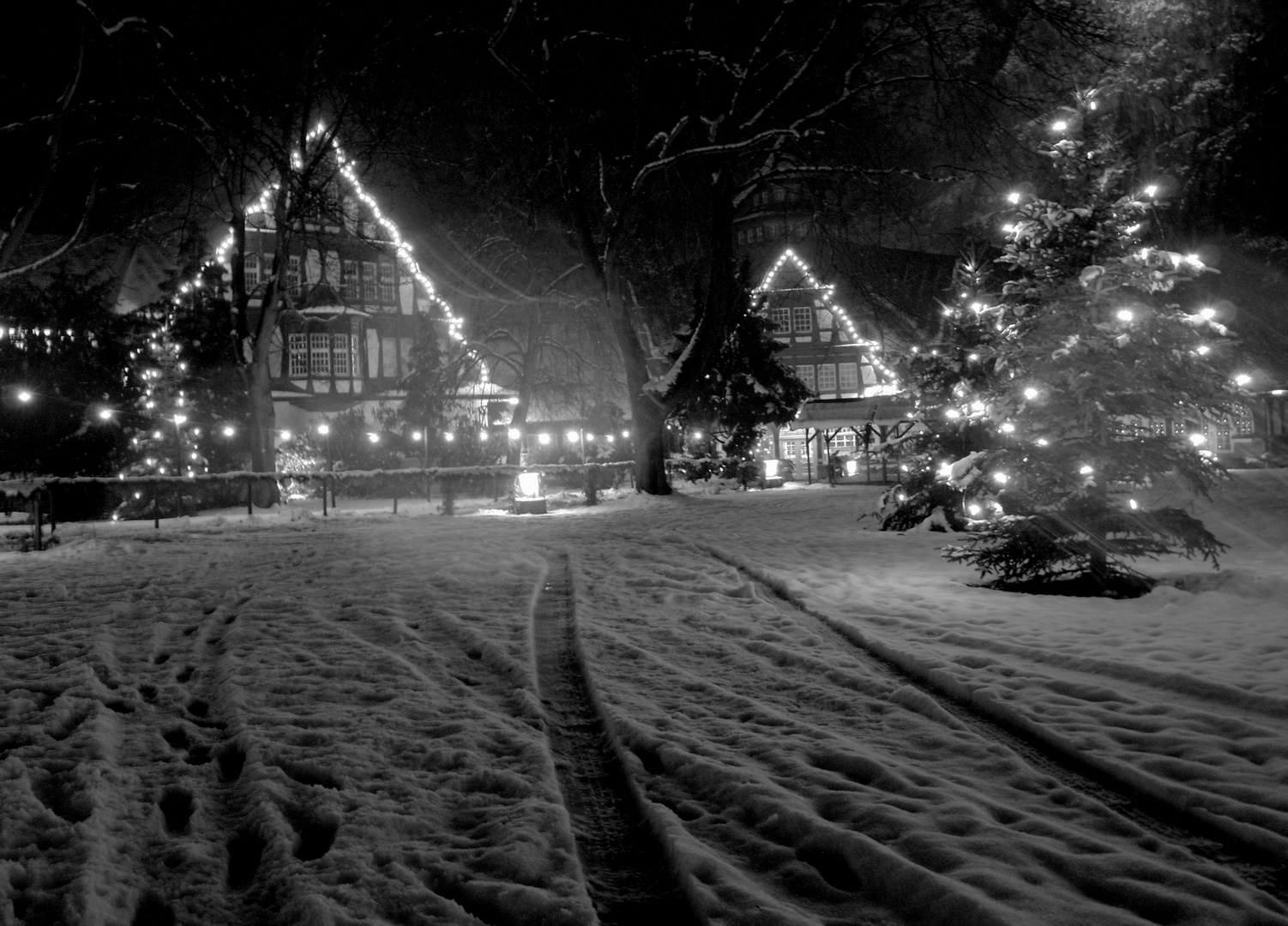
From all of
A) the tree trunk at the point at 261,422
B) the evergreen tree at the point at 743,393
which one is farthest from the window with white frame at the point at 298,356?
the evergreen tree at the point at 743,393

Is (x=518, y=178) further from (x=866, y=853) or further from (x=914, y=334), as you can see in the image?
(x=866, y=853)

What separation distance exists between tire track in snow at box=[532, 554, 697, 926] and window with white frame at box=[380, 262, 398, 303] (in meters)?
36.9

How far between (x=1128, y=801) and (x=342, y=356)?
128ft

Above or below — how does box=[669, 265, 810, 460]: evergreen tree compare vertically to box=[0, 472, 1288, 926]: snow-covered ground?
above

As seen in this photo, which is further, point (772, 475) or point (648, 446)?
point (772, 475)

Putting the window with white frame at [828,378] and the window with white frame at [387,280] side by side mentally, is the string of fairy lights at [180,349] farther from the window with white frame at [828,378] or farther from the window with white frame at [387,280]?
the window with white frame at [828,378]

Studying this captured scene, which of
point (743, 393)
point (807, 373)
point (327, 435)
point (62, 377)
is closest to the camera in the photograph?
point (62, 377)

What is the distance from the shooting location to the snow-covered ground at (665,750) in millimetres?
2666

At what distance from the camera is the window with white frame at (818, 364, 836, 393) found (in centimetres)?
4628

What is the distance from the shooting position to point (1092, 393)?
8.59 m

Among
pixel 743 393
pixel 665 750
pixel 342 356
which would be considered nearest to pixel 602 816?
pixel 665 750

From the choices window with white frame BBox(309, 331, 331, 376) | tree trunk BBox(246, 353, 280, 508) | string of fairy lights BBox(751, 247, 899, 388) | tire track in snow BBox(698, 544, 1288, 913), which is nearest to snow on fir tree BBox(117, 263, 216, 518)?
tree trunk BBox(246, 353, 280, 508)

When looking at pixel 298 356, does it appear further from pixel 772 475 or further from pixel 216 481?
pixel 772 475

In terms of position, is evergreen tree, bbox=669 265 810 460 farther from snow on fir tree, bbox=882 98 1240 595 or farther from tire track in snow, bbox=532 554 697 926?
tire track in snow, bbox=532 554 697 926
